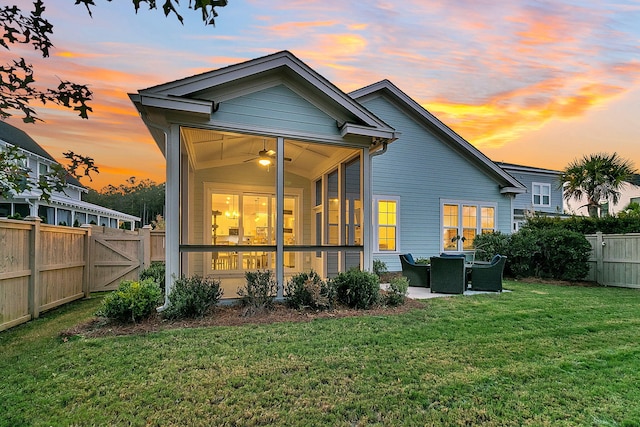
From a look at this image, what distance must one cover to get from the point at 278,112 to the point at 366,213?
2.70 metres

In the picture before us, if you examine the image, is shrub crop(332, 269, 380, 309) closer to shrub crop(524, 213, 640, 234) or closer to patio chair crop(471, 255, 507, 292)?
patio chair crop(471, 255, 507, 292)

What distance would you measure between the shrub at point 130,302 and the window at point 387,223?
24.6ft

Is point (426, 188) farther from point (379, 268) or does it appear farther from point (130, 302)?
point (130, 302)

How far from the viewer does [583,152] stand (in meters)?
16.5

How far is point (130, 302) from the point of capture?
4.82m

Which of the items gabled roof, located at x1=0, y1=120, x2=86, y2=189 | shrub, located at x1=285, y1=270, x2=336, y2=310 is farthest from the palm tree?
gabled roof, located at x1=0, y1=120, x2=86, y2=189

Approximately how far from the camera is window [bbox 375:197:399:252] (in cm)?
1104

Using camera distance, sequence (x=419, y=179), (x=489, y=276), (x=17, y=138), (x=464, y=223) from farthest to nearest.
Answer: (x=17, y=138)
(x=464, y=223)
(x=419, y=179)
(x=489, y=276)

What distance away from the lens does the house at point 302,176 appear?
5863 mm

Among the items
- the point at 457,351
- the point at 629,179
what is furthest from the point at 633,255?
the point at 629,179

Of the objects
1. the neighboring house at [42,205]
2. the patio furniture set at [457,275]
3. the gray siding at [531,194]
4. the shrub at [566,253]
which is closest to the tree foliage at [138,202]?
the neighboring house at [42,205]

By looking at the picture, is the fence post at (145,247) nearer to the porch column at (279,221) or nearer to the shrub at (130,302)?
the shrub at (130,302)

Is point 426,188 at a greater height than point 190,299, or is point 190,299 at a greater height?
point 426,188

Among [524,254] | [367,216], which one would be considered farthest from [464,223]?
[367,216]
